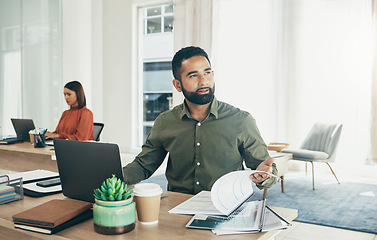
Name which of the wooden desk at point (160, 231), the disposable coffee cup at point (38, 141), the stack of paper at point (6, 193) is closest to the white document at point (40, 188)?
the stack of paper at point (6, 193)

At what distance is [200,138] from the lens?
175cm

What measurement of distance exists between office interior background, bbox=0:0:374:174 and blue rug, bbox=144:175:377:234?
0.95 meters

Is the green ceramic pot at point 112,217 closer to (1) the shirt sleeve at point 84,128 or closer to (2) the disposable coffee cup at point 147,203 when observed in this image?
(2) the disposable coffee cup at point 147,203

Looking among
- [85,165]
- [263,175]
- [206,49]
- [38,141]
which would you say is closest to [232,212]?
[263,175]

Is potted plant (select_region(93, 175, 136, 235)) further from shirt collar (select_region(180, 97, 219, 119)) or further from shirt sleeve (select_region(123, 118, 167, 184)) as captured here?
shirt collar (select_region(180, 97, 219, 119))

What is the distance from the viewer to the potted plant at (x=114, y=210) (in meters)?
1.04

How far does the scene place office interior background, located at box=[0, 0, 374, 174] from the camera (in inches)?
218

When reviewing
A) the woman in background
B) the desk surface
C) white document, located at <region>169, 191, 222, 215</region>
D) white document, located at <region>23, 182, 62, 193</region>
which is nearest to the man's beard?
white document, located at <region>169, 191, 222, 215</region>

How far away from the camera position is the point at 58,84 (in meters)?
6.76

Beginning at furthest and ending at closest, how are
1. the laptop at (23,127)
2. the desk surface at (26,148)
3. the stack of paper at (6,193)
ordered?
the laptop at (23,127)
the desk surface at (26,148)
the stack of paper at (6,193)

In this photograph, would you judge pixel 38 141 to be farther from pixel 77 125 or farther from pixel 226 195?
pixel 226 195

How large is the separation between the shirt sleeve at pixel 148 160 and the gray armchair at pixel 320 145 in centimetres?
334

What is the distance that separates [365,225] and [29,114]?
5453 millimetres

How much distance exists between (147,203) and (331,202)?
3.36m
